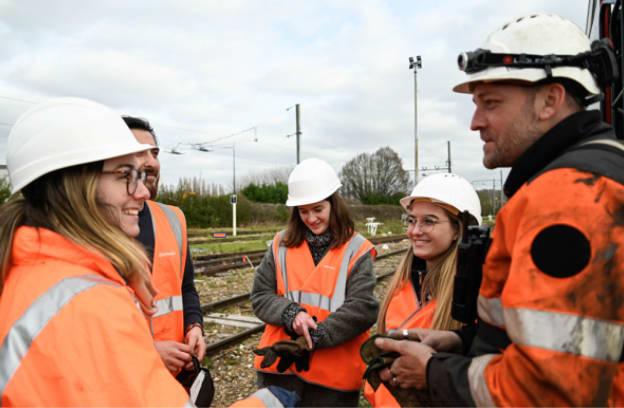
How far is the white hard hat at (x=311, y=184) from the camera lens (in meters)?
3.42

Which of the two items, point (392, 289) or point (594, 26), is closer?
point (392, 289)

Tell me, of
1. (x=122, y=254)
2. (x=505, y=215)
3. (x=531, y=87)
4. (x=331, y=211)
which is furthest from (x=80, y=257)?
(x=331, y=211)

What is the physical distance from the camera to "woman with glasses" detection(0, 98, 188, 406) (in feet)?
3.87

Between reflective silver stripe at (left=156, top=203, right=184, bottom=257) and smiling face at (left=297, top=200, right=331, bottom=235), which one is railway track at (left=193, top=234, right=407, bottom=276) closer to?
smiling face at (left=297, top=200, right=331, bottom=235)

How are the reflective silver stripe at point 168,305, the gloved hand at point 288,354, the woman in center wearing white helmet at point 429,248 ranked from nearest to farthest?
the woman in center wearing white helmet at point 429,248 < the reflective silver stripe at point 168,305 < the gloved hand at point 288,354

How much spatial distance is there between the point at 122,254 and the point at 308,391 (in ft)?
6.73

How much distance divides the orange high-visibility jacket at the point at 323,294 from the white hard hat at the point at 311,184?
402 millimetres

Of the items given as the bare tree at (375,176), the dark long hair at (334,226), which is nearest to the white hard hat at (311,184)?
the dark long hair at (334,226)

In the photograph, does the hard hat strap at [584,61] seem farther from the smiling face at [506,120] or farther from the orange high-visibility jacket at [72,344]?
the orange high-visibility jacket at [72,344]

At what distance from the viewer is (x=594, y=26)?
11.7 ft

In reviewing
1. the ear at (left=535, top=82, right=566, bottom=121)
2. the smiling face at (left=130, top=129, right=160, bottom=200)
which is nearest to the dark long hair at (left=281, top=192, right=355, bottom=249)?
the smiling face at (left=130, top=129, right=160, bottom=200)

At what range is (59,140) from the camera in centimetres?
158

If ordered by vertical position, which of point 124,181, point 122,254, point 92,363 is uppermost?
point 124,181

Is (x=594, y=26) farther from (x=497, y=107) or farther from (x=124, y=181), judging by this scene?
(x=124, y=181)
